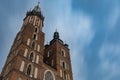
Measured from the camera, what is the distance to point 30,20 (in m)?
51.1

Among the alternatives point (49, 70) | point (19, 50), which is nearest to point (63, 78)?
point (49, 70)

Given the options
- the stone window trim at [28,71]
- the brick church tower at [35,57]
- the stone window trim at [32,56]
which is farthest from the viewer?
the stone window trim at [32,56]

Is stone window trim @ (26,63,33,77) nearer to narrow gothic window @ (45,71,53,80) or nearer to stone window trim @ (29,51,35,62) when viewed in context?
stone window trim @ (29,51,35,62)

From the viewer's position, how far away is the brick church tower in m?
36.3

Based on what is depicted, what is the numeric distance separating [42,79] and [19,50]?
671 centimetres

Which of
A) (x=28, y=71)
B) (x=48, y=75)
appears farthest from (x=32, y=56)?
(x=48, y=75)

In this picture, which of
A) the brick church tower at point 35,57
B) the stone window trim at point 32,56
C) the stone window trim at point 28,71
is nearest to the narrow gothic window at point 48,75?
the brick church tower at point 35,57

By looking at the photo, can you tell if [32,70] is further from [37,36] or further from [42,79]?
[37,36]

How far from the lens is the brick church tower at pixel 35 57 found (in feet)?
119

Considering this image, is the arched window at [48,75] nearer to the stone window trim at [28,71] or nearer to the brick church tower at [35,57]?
the brick church tower at [35,57]

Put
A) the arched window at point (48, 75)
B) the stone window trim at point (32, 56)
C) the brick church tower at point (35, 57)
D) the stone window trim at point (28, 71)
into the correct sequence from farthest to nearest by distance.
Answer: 1. the stone window trim at point (32, 56)
2. the arched window at point (48, 75)
3. the stone window trim at point (28, 71)
4. the brick church tower at point (35, 57)

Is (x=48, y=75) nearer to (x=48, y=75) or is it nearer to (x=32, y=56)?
(x=48, y=75)

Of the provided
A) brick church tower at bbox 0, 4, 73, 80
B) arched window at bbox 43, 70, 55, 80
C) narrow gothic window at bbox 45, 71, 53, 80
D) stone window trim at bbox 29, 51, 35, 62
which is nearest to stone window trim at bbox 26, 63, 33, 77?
brick church tower at bbox 0, 4, 73, 80

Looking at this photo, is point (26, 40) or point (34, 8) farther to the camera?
point (34, 8)
